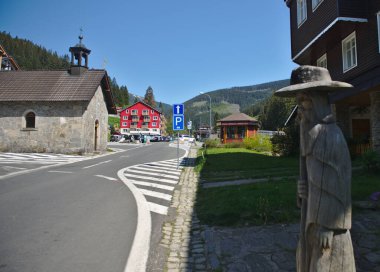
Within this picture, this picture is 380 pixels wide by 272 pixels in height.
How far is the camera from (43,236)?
16.6 feet

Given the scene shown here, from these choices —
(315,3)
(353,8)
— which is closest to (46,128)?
(315,3)

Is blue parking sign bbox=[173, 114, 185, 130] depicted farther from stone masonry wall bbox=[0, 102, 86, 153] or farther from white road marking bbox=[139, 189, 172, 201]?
stone masonry wall bbox=[0, 102, 86, 153]

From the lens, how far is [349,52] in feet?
47.1

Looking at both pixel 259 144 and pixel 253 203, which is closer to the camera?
pixel 253 203

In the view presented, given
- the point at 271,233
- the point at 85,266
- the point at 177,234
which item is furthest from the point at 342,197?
the point at 177,234

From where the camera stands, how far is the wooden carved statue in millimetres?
2238

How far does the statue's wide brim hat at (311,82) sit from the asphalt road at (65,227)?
312 centimetres

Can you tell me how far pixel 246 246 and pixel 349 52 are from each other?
43.5 feet

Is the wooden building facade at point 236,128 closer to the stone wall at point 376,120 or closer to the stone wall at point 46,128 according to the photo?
the stone wall at point 46,128

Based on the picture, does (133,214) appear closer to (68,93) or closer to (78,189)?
(78,189)

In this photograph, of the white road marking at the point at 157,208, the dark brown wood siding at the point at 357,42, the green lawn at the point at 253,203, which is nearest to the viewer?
the green lawn at the point at 253,203

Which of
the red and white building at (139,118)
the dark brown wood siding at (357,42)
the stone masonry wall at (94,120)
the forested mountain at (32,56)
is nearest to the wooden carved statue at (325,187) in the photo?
the dark brown wood siding at (357,42)

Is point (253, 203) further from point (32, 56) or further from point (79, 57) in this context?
point (32, 56)

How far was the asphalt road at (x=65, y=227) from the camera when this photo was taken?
4086mm
